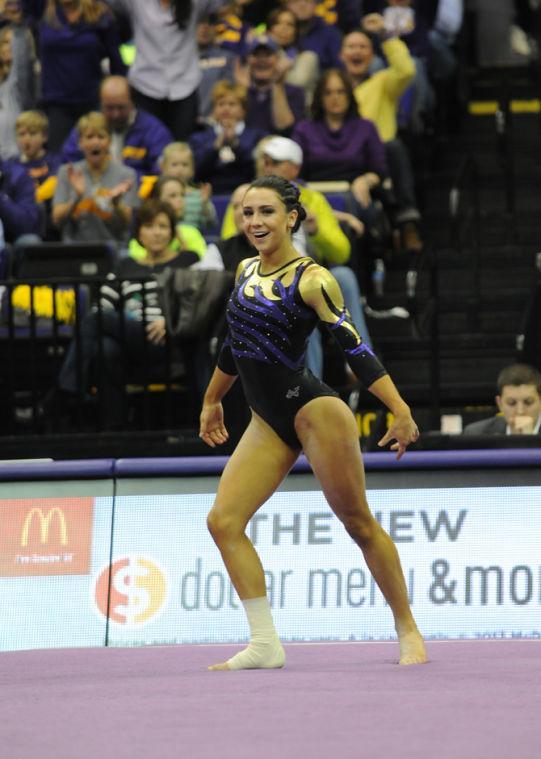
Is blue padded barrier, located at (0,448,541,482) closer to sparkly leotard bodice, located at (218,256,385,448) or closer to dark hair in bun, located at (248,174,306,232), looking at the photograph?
sparkly leotard bodice, located at (218,256,385,448)

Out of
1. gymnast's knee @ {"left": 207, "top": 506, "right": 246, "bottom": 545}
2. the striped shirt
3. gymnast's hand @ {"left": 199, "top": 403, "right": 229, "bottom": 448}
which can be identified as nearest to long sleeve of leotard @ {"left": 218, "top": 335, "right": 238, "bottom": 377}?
gymnast's hand @ {"left": 199, "top": 403, "right": 229, "bottom": 448}

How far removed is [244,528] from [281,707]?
4.56 ft

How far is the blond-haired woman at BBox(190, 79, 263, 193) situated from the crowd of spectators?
11 mm

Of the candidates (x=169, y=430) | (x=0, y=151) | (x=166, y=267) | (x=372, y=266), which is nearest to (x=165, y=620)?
(x=169, y=430)

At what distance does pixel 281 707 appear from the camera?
5535 millimetres

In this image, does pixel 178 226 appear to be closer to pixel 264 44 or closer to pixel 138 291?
pixel 138 291

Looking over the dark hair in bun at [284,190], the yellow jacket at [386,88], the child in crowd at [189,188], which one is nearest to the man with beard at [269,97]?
the yellow jacket at [386,88]

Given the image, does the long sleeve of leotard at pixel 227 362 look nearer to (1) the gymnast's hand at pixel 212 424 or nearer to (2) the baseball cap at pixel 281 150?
(1) the gymnast's hand at pixel 212 424

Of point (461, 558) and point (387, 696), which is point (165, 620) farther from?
point (387, 696)

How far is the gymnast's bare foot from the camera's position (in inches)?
271

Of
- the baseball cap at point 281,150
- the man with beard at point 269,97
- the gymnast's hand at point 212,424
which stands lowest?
the gymnast's hand at point 212,424

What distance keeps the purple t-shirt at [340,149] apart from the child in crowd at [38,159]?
2.00 metres

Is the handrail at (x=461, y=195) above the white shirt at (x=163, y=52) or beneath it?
beneath

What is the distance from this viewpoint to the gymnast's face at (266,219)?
680 cm
